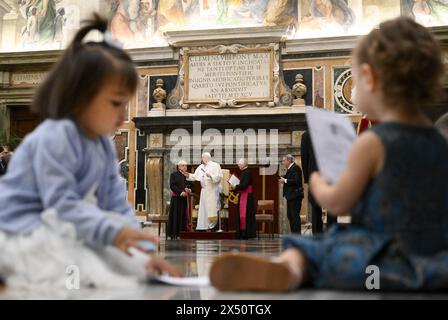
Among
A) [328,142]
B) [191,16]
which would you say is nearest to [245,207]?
[191,16]

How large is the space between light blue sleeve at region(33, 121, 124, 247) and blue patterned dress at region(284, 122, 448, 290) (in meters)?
0.65

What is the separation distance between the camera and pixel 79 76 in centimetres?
187

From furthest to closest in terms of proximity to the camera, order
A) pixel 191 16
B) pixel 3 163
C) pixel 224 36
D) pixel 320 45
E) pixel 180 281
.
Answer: pixel 191 16
pixel 224 36
pixel 320 45
pixel 3 163
pixel 180 281

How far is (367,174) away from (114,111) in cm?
90

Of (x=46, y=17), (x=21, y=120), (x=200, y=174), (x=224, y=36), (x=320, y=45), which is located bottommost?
(x=200, y=174)

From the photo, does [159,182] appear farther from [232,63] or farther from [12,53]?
[12,53]

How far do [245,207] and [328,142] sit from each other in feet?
32.9

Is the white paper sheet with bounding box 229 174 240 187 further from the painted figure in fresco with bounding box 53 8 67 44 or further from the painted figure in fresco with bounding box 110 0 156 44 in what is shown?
the painted figure in fresco with bounding box 53 8 67 44

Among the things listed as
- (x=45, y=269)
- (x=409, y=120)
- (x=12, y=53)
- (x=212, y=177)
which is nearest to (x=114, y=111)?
(x=45, y=269)

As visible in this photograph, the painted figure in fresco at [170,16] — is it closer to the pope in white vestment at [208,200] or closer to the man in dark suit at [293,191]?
the pope in white vestment at [208,200]

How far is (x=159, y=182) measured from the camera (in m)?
13.8

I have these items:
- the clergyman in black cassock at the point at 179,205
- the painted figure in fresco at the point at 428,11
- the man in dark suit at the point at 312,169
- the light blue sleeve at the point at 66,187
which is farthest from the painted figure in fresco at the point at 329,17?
the light blue sleeve at the point at 66,187

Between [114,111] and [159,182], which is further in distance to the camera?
[159,182]

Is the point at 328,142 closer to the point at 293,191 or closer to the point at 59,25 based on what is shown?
the point at 293,191
